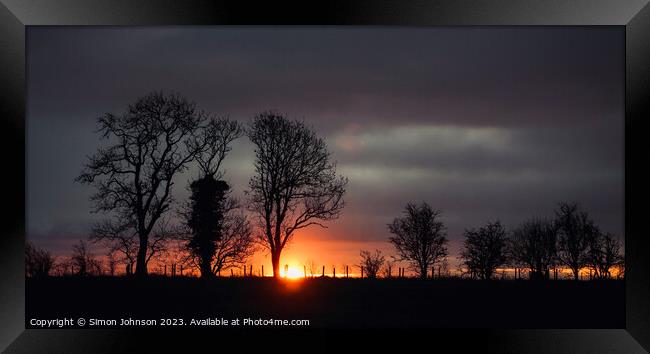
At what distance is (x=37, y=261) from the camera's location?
446 inches

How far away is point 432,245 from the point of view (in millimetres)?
19219

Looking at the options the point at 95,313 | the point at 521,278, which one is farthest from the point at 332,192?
the point at 95,313

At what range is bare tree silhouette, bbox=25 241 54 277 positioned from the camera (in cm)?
1112

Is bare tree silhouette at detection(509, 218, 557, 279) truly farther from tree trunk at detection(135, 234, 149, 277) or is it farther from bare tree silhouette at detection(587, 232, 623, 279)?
tree trunk at detection(135, 234, 149, 277)

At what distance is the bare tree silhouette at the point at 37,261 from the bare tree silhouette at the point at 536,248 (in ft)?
24.3

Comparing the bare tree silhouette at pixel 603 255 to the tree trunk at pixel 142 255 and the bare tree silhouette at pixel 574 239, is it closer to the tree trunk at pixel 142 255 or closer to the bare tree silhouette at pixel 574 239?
the bare tree silhouette at pixel 574 239

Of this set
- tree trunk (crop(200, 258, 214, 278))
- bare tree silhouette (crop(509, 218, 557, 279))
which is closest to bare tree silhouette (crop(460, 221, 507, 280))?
bare tree silhouette (crop(509, 218, 557, 279))

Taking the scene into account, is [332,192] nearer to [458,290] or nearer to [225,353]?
[458,290]

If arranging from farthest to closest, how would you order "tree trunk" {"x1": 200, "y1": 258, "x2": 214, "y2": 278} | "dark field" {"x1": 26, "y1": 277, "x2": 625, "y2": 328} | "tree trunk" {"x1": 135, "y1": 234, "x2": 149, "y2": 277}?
"tree trunk" {"x1": 200, "y1": 258, "x2": 214, "y2": 278}
"tree trunk" {"x1": 135, "y1": 234, "x2": 149, "y2": 277}
"dark field" {"x1": 26, "y1": 277, "x2": 625, "y2": 328}

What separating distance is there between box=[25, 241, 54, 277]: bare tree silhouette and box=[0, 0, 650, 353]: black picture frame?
806 mm
